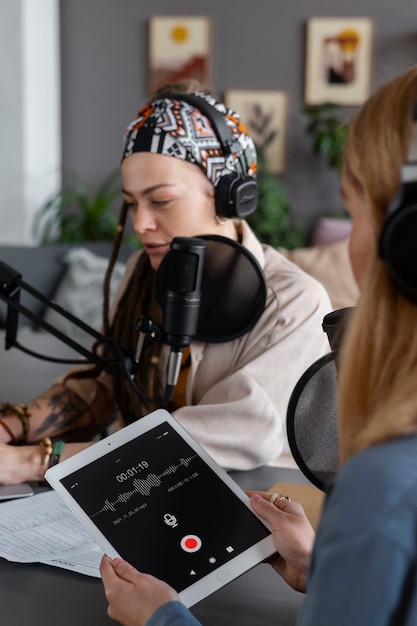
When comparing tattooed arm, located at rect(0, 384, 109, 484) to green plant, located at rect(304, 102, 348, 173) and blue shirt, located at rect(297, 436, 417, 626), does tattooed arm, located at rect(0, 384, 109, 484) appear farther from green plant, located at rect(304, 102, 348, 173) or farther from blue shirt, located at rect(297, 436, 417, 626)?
green plant, located at rect(304, 102, 348, 173)

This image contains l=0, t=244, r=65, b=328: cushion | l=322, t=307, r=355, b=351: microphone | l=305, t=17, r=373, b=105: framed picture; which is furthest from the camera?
l=305, t=17, r=373, b=105: framed picture

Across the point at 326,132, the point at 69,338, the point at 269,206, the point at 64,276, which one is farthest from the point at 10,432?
the point at 326,132

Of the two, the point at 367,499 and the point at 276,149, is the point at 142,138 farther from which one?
the point at 276,149

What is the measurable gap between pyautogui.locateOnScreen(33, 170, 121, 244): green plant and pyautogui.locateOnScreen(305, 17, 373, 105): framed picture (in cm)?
121

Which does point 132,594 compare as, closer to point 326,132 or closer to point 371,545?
point 371,545

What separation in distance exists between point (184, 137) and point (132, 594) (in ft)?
3.10

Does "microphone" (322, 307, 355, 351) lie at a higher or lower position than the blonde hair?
lower

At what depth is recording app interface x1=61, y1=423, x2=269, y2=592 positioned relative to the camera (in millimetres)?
1013

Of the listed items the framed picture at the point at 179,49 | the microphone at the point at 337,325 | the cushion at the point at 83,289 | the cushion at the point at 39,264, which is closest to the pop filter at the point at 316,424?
the microphone at the point at 337,325

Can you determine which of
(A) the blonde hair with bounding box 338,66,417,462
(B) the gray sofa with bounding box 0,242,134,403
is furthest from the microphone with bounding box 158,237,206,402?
(B) the gray sofa with bounding box 0,242,134,403

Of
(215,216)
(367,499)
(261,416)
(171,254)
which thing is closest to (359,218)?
(367,499)

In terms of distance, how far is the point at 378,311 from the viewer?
2.40 feet

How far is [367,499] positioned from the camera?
2.04 feet

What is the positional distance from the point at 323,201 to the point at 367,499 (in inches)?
168
